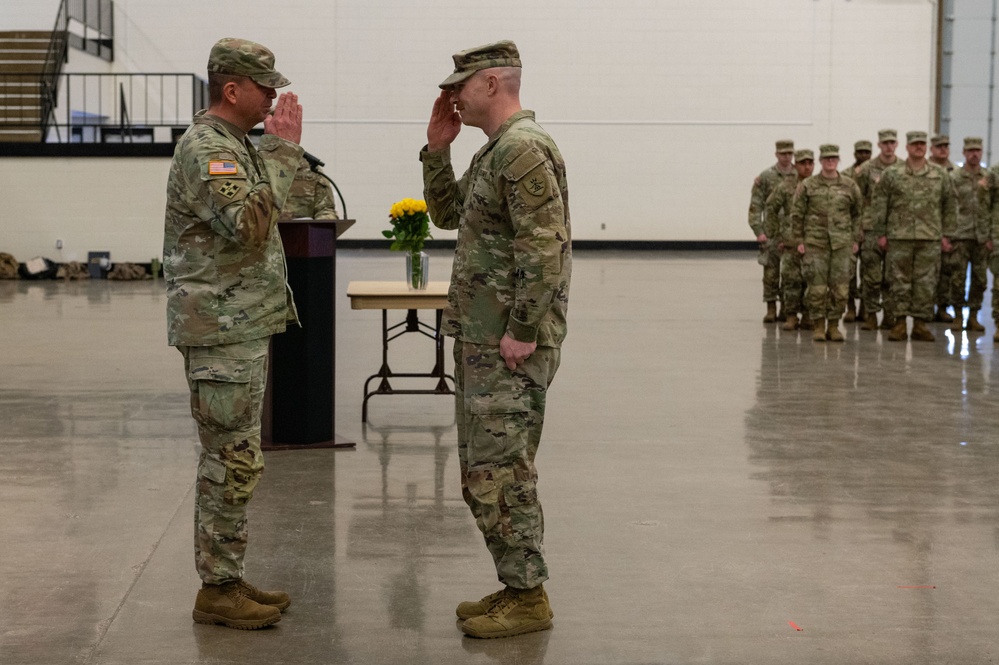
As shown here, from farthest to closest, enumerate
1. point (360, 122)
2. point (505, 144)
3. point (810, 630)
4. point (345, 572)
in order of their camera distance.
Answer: point (360, 122) → point (345, 572) → point (810, 630) → point (505, 144)

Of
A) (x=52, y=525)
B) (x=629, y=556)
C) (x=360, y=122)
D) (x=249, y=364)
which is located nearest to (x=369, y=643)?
(x=249, y=364)

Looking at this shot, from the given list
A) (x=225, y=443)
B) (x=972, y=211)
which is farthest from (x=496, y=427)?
(x=972, y=211)

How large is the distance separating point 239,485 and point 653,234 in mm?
22661

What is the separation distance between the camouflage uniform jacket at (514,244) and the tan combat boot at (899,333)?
324 inches

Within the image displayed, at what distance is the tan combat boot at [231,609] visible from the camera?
139 inches

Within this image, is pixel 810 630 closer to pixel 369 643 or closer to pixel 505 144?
pixel 369 643

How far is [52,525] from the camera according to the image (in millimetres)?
4680

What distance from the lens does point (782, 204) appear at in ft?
41.2

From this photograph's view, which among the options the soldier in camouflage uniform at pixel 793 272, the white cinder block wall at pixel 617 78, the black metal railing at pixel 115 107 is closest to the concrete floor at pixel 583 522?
the soldier in camouflage uniform at pixel 793 272

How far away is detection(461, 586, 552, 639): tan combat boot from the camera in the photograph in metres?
3.49

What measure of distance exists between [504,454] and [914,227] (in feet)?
28.7

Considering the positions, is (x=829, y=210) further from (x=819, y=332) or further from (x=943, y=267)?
(x=943, y=267)

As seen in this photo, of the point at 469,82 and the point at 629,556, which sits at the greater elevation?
the point at 469,82

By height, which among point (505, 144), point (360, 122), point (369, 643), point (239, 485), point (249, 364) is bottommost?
point (369, 643)
